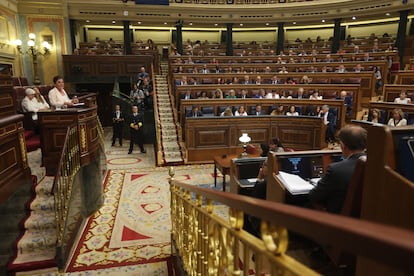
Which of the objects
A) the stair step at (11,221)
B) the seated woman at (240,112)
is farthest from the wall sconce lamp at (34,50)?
the stair step at (11,221)

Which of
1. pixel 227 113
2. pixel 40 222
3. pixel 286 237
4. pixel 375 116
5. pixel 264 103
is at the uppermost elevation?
pixel 286 237

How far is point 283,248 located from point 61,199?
352cm

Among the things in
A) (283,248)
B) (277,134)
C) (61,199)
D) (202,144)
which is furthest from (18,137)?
(277,134)

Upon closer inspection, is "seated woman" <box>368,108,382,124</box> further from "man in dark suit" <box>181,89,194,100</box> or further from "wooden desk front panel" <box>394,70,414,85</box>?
"man in dark suit" <box>181,89,194,100</box>

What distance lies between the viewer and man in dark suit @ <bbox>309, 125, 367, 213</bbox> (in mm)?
2006

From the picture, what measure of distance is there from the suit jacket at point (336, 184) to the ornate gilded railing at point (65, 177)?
2.77 meters

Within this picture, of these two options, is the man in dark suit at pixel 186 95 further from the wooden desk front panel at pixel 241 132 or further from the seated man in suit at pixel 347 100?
the seated man in suit at pixel 347 100

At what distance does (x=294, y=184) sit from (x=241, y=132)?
492cm

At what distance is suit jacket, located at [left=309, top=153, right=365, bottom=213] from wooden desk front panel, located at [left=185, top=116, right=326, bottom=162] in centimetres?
530

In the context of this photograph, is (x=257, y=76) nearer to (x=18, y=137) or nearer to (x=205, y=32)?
(x=18, y=137)

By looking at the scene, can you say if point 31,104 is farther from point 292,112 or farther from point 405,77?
point 405,77

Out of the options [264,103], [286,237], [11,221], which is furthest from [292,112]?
[286,237]

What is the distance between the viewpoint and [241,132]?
24.8ft

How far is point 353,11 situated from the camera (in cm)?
1318
